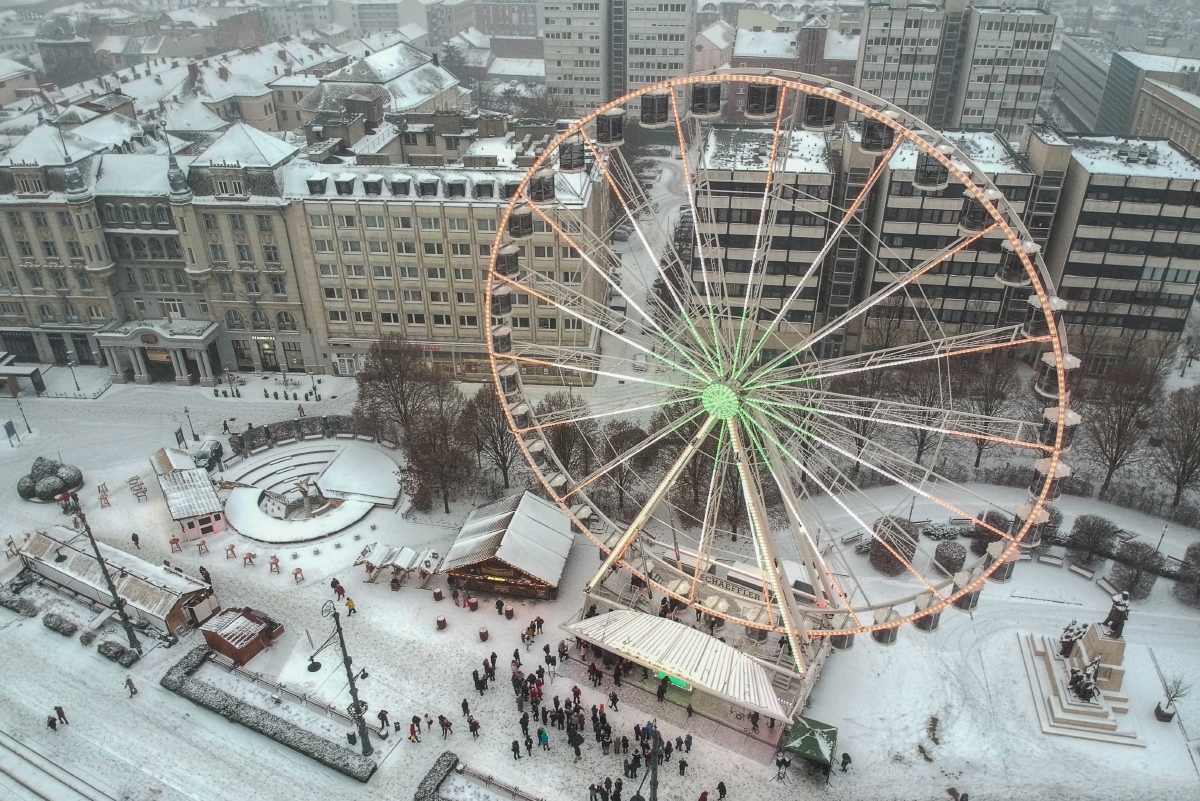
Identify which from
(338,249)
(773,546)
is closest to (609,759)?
(773,546)

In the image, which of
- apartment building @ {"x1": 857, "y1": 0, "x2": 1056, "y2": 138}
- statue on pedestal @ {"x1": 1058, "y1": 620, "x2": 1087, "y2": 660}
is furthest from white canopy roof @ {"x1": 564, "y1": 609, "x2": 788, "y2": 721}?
apartment building @ {"x1": 857, "y1": 0, "x2": 1056, "y2": 138}

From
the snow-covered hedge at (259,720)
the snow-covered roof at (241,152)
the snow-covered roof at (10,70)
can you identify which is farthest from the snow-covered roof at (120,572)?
the snow-covered roof at (10,70)

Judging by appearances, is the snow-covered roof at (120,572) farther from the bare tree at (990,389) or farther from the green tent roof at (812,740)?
the bare tree at (990,389)

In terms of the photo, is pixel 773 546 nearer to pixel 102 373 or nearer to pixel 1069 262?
pixel 1069 262

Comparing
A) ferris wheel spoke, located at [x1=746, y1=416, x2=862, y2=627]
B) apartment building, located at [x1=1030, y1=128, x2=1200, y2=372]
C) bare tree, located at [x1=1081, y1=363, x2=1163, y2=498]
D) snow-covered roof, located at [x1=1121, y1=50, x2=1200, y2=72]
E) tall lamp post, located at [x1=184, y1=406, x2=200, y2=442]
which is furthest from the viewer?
snow-covered roof, located at [x1=1121, y1=50, x2=1200, y2=72]

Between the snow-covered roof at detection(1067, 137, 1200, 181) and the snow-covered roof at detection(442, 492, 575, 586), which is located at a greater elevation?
the snow-covered roof at detection(1067, 137, 1200, 181)

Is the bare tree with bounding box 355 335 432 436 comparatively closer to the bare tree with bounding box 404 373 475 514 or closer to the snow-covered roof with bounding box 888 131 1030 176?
the bare tree with bounding box 404 373 475 514
